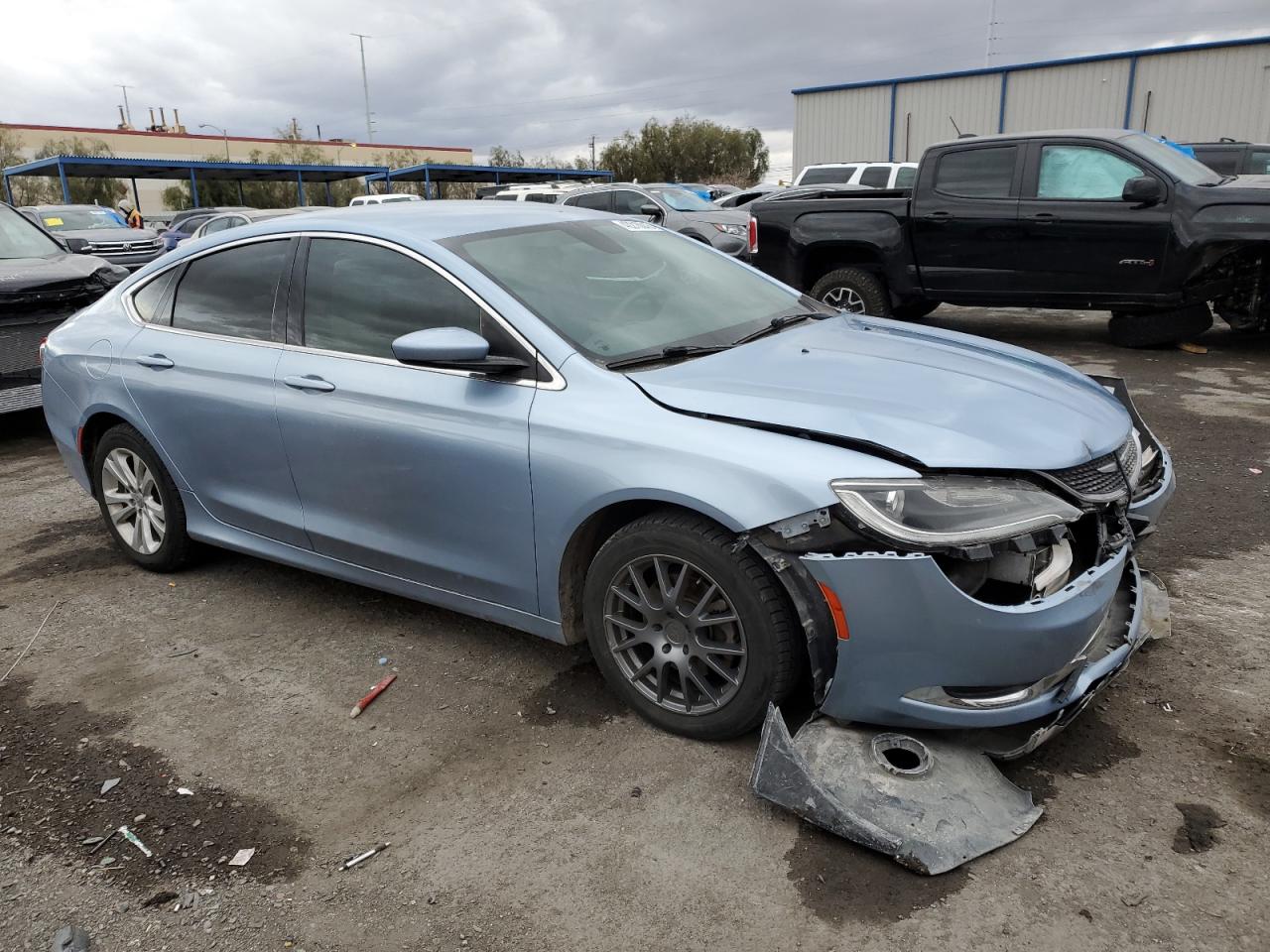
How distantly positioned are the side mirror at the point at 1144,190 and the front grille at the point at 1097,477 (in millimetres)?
6141

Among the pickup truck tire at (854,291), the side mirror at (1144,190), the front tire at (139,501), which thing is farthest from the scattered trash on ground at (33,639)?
the side mirror at (1144,190)

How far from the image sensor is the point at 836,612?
8.68 ft

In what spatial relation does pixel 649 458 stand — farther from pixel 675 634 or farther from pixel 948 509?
pixel 948 509

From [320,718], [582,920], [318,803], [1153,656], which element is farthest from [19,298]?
[1153,656]

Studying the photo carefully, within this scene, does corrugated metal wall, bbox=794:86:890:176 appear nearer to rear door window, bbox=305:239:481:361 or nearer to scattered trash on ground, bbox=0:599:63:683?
rear door window, bbox=305:239:481:361

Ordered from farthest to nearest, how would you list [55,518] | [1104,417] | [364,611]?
[55,518], [364,611], [1104,417]

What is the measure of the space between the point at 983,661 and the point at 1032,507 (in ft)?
1.42

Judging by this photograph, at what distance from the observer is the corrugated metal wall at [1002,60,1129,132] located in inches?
1073

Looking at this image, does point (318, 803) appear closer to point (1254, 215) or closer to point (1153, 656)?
point (1153, 656)

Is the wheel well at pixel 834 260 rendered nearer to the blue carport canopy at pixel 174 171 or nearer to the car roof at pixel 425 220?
the car roof at pixel 425 220

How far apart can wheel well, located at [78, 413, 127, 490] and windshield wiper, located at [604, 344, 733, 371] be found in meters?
2.70

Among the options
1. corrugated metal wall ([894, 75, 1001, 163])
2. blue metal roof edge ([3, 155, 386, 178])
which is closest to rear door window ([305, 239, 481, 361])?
corrugated metal wall ([894, 75, 1001, 163])

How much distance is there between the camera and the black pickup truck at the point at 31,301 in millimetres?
7176

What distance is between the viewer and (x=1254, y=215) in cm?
779
